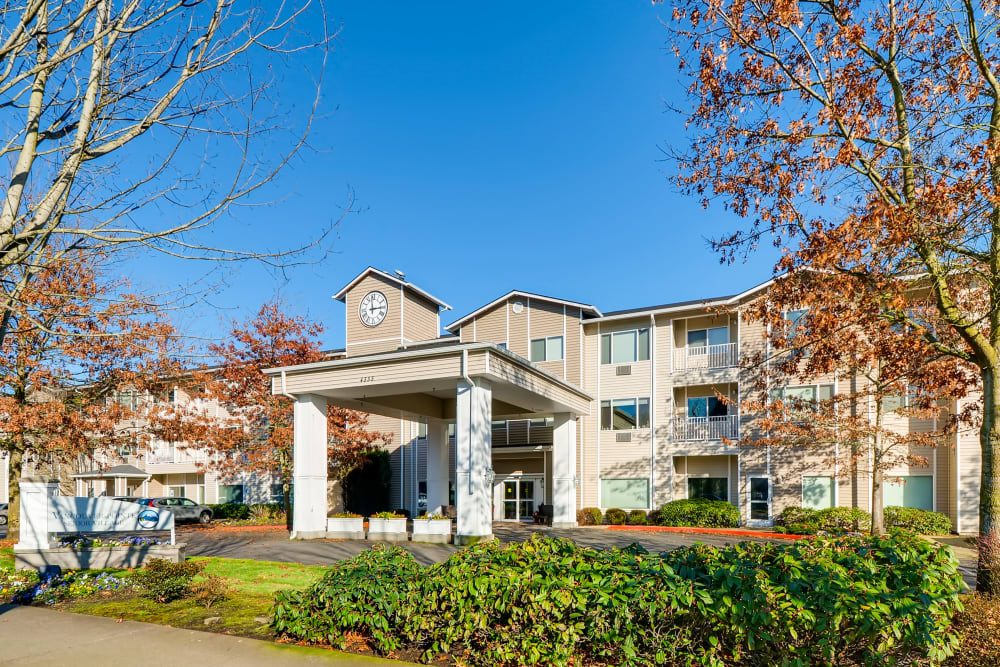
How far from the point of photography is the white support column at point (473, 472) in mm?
17781

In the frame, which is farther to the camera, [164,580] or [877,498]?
[877,498]

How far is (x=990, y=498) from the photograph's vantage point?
8.80m

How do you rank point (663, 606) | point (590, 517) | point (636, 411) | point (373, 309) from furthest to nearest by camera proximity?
point (373, 309)
point (636, 411)
point (590, 517)
point (663, 606)

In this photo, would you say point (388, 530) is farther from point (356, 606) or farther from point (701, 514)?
point (356, 606)

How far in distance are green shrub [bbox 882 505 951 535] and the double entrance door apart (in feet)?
Answer: 46.0

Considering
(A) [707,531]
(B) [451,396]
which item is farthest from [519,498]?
(A) [707,531]

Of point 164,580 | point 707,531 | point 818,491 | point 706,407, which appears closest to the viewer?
point 164,580

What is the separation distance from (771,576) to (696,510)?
867 inches

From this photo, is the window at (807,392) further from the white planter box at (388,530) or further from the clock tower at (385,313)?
the clock tower at (385,313)

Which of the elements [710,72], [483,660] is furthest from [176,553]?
[710,72]

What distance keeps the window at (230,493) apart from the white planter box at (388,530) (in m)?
20.5

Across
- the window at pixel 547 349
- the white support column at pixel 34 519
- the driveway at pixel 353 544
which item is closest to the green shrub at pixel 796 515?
the driveway at pixel 353 544

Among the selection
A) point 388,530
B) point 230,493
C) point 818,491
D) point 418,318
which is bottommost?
point 230,493

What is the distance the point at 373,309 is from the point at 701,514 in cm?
1844
